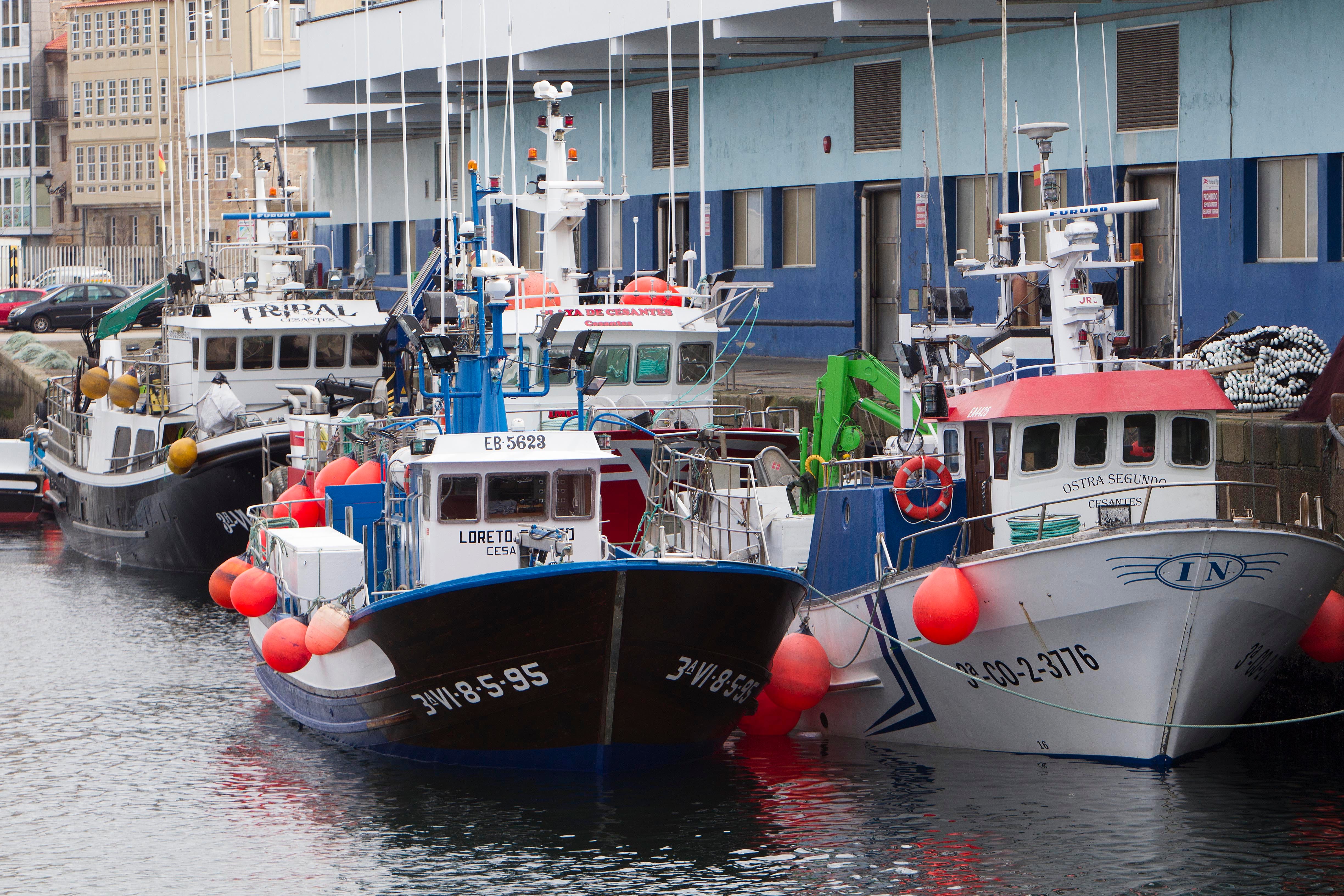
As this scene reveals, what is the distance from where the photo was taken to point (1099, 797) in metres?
12.2

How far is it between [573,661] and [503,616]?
56cm

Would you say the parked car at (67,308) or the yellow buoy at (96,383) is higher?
the parked car at (67,308)

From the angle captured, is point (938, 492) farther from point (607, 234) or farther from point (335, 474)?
point (607, 234)

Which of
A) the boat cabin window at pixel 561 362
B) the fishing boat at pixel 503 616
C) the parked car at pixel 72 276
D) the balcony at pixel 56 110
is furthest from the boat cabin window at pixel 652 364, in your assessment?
the balcony at pixel 56 110

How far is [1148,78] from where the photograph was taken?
22.4 meters

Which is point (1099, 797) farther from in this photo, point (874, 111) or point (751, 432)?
point (874, 111)

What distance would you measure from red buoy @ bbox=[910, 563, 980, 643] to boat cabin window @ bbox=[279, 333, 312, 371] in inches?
500

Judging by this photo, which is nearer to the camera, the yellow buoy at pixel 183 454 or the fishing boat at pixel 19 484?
the yellow buoy at pixel 183 454

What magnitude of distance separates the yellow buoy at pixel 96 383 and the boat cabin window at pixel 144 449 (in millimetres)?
1005

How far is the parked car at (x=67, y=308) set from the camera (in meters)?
43.8

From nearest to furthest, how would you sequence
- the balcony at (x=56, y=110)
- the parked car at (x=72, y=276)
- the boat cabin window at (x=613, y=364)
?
1. the boat cabin window at (x=613, y=364)
2. the parked car at (x=72, y=276)
3. the balcony at (x=56, y=110)

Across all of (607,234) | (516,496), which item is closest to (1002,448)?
(516,496)

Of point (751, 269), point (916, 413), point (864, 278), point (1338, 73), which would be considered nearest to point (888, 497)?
point (916, 413)

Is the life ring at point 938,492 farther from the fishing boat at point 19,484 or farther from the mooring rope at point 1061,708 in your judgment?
the fishing boat at point 19,484
